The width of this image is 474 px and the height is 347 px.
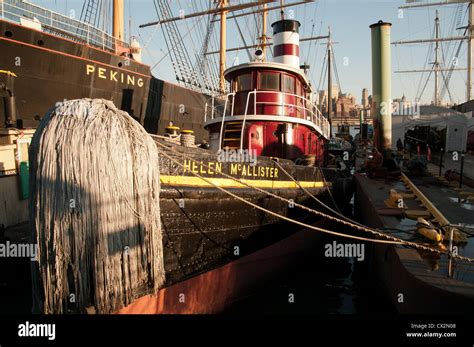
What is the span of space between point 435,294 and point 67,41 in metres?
13.9

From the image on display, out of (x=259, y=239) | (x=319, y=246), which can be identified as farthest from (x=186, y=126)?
(x=259, y=239)

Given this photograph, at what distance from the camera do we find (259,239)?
643cm

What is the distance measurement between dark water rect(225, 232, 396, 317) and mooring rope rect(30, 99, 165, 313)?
114 inches

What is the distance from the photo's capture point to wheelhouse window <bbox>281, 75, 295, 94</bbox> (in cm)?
973

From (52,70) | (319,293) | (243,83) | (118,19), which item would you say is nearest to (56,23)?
(52,70)

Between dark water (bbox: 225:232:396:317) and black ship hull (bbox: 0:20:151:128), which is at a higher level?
black ship hull (bbox: 0:20:151:128)

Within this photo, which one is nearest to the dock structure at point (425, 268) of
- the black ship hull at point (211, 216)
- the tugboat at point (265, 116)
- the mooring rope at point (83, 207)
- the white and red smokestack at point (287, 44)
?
the black ship hull at point (211, 216)

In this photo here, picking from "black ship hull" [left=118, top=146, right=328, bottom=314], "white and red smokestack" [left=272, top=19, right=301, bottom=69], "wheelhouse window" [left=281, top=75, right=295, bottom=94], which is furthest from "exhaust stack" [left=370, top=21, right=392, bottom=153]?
"black ship hull" [left=118, top=146, right=328, bottom=314]

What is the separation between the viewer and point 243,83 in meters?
9.89

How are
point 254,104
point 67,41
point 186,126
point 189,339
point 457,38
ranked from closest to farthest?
point 189,339
point 254,104
point 67,41
point 186,126
point 457,38

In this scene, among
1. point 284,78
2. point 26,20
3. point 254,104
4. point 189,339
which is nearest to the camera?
point 189,339

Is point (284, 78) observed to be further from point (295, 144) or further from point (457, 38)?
point (457, 38)

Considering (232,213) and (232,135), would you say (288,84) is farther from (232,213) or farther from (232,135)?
(232,213)

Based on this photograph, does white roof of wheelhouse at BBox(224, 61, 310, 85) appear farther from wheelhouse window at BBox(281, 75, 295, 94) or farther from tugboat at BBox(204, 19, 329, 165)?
wheelhouse window at BBox(281, 75, 295, 94)
